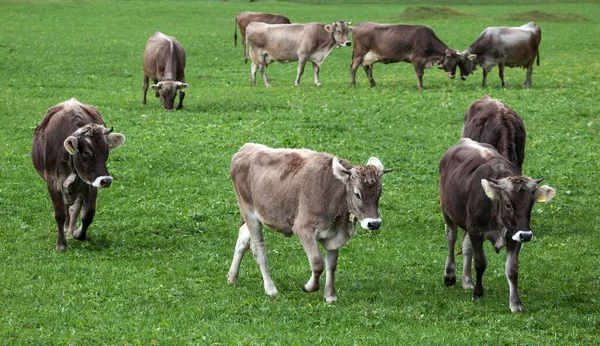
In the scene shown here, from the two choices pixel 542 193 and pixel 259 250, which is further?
pixel 259 250

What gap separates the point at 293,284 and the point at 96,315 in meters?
3.11

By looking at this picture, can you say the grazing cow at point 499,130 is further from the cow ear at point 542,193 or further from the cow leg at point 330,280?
the cow leg at point 330,280

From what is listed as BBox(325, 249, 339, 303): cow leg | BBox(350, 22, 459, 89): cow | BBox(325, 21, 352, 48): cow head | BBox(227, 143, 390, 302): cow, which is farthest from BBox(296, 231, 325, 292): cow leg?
BBox(325, 21, 352, 48): cow head

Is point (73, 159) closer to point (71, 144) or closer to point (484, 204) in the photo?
point (71, 144)

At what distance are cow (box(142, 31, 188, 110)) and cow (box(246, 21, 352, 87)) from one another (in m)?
5.38

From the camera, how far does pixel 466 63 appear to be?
3572cm

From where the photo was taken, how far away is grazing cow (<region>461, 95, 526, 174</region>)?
55.4ft

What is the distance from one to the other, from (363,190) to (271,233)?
208 inches

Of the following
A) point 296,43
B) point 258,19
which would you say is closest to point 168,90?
point 296,43

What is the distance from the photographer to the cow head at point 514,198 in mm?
12531

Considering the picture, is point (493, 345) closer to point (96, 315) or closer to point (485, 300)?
point (485, 300)

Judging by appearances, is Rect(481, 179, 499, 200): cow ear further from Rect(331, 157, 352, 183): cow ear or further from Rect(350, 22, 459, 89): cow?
Rect(350, 22, 459, 89): cow

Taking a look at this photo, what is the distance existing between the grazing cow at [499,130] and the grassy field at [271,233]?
1.62m

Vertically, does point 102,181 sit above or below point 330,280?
above
